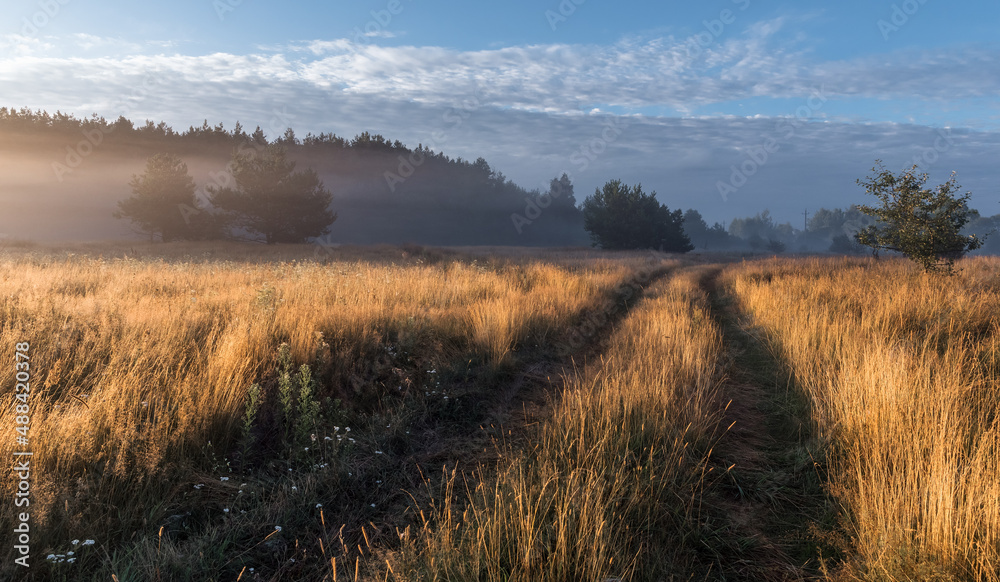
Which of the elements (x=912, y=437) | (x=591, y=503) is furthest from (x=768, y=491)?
(x=591, y=503)

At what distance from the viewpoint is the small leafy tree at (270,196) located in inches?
1615

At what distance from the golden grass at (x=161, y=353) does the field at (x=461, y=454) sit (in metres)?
0.02

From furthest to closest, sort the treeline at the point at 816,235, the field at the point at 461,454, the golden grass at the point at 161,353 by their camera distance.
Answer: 1. the treeline at the point at 816,235
2. the golden grass at the point at 161,353
3. the field at the point at 461,454

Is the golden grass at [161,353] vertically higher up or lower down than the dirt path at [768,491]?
higher up

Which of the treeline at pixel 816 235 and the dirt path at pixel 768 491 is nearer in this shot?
the dirt path at pixel 768 491

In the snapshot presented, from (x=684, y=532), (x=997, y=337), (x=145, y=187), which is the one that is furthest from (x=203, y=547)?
(x=145, y=187)

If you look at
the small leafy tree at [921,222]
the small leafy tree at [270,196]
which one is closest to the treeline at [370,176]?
the small leafy tree at [270,196]

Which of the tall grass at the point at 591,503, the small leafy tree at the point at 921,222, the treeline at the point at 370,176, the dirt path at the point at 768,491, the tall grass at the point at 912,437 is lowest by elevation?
the dirt path at the point at 768,491

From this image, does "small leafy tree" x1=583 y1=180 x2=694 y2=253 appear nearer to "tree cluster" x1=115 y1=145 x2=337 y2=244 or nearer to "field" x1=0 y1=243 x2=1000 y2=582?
"tree cluster" x1=115 y1=145 x2=337 y2=244

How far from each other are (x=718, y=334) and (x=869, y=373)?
4.20 meters

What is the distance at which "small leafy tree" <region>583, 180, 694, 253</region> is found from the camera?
55469 millimetres

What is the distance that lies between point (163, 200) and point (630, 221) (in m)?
48.7

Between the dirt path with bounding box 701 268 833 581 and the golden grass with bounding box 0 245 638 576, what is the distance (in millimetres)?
2997

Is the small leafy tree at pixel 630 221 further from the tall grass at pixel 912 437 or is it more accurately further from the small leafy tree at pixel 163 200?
the tall grass at pixel 912 437
